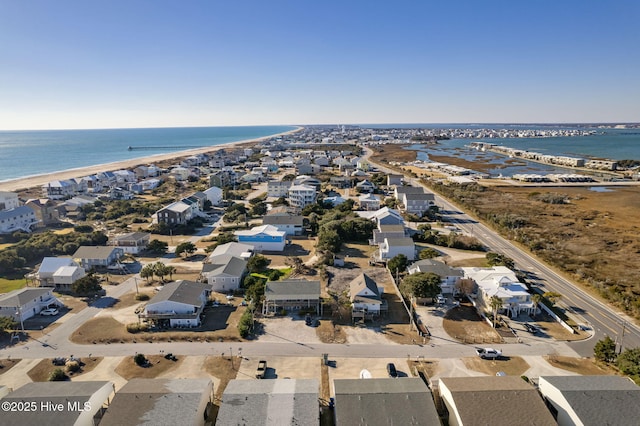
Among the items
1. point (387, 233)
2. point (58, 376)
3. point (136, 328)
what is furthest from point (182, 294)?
point (387, 233)

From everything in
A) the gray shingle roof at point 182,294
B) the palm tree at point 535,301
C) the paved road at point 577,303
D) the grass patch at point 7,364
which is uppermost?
the gray shingle roof at point 182,294

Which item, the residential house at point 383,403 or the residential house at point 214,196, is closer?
the residential house at point 383,403

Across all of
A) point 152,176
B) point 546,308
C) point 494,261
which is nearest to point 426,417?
point 546,308

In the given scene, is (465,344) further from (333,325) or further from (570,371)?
(333,325)

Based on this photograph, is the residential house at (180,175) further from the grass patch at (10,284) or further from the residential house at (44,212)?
the grass patch at (10,284)

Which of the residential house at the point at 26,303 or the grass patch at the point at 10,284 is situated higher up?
the residential house at the point at 26,303

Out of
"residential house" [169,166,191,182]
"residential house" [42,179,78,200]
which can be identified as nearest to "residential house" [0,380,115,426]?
"residential house" [42,179,78,200]

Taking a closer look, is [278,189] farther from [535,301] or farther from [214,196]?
[535,301]

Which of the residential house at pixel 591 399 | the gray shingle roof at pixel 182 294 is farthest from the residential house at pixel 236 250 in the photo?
the residential house at pixel 591 399
